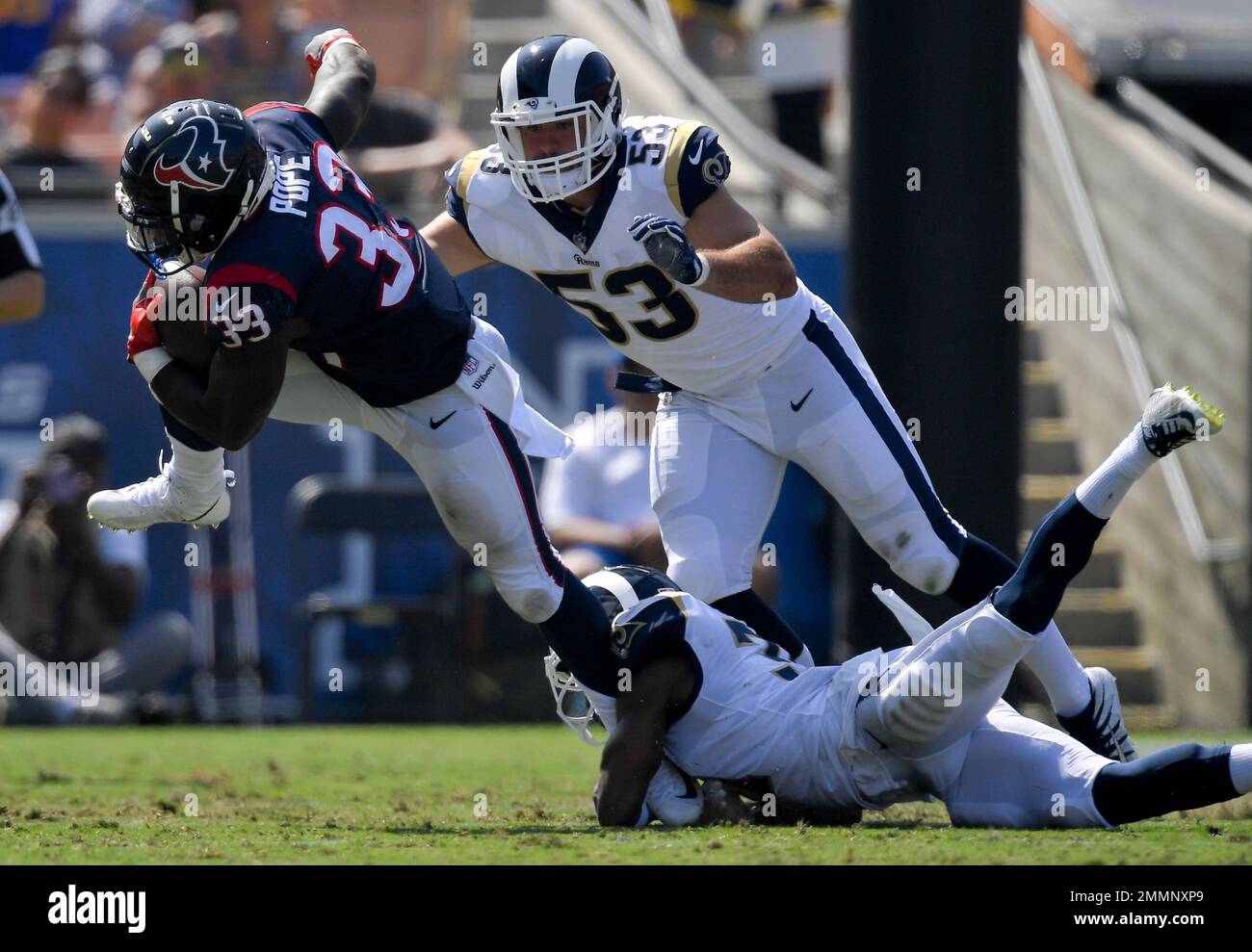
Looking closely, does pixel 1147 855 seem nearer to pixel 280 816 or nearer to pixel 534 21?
pixel 280 816

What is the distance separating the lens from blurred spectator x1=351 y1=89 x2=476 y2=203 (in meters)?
7.90

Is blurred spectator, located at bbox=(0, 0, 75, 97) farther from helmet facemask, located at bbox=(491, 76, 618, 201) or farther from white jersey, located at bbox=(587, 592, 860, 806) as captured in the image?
white jersey, located at bbox=(587, 592, 860, 806)

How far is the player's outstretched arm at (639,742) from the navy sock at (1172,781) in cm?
88

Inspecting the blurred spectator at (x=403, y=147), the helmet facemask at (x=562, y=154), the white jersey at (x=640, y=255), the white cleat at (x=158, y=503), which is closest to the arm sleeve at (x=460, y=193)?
the white jersey at (x=640, y=255)

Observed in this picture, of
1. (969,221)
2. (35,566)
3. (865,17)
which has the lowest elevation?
(35,566)

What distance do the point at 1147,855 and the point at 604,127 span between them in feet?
6.65

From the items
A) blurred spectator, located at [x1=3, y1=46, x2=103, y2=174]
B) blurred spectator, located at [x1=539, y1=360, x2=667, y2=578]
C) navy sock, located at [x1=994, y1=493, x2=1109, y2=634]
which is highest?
blurred spectator, located at [x1=3, y1=46, x2=103, y2=174]

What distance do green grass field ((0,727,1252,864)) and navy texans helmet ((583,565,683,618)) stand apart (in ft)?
1.57

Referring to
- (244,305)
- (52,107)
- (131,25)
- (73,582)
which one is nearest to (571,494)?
(73,582)

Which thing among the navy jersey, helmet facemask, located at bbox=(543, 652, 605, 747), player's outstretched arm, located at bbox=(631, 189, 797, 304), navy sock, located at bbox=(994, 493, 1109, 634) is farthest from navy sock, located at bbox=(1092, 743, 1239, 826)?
the navy jersey

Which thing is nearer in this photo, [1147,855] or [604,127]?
[1147,855]
